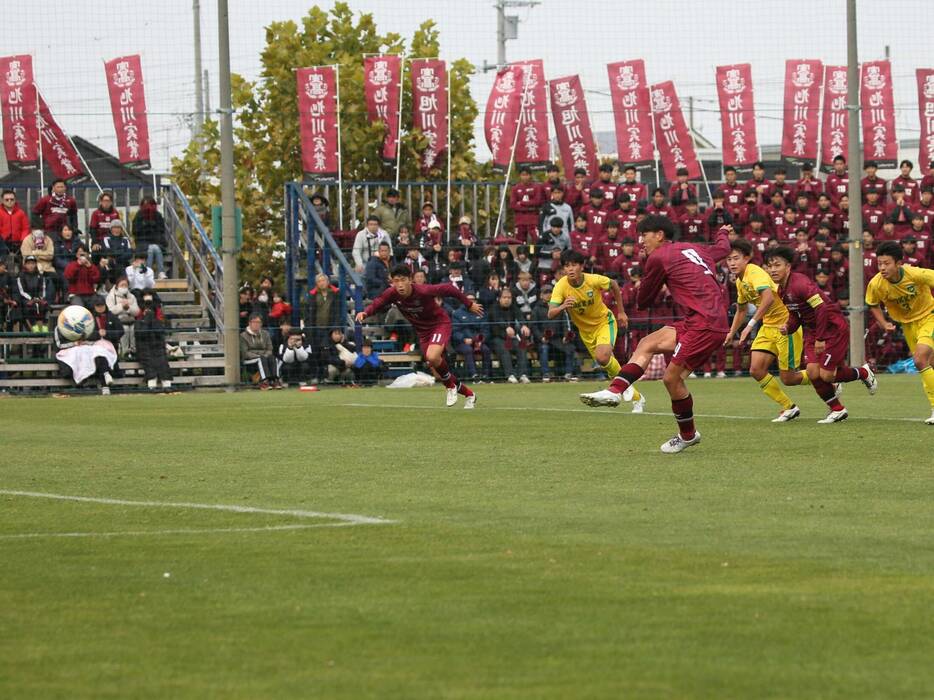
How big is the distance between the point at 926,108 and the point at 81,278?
816 inches

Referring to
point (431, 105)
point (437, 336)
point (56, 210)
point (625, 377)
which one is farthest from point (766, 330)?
point (431, 105)

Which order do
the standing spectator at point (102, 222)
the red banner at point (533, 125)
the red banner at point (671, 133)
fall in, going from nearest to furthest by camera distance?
1. the standing spectator at point (102, 222)
2. the red banner at point (533, 125)
3. the red banner at point (671, 133)

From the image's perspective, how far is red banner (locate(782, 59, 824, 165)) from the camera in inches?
1528

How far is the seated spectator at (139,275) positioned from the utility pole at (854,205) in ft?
43.7

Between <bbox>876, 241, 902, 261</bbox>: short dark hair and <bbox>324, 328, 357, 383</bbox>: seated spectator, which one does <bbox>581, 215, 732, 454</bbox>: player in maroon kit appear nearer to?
<bbox>876, 241, 902, 261</bbox>: short dark hair

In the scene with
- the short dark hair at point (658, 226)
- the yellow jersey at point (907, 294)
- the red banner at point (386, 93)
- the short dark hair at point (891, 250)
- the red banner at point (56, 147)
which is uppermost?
the red banner at point (386, 93)

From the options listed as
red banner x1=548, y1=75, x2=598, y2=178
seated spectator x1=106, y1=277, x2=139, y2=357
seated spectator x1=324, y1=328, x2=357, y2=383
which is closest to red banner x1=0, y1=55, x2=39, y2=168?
seated spectator x1=106, y1=277, x2=139, y2=357

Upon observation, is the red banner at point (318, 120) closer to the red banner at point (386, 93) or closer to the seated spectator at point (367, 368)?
the red banner at point (386, 93)

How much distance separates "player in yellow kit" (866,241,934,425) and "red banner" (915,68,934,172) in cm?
2209

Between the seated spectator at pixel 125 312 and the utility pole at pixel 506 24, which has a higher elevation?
the utility pole at pixel 506 24

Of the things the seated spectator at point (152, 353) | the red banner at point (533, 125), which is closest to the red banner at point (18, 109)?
the seated spectator at point (152, 353)

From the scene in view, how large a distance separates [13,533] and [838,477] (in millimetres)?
5731

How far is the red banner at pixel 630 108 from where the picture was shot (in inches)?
1518

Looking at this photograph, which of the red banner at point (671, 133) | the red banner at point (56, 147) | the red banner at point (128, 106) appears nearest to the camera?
the red banner at point (56, 147)
